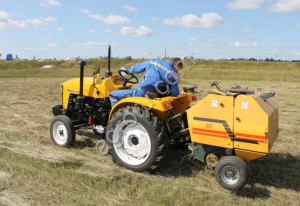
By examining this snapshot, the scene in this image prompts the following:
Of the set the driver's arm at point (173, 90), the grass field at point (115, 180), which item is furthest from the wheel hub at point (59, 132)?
the driver's arm at point (173, 90)

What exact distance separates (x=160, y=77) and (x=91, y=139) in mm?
2287

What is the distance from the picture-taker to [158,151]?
3.32 m

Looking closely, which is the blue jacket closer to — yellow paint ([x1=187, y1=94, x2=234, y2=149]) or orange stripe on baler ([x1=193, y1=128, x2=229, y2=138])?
yellow paint ([x1=187, y1=94, x2=234, y2=149])

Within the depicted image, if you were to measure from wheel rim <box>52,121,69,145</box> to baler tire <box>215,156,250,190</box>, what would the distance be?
286 centimetres

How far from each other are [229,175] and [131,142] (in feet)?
4.63

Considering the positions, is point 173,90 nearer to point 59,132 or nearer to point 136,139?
point 136,139

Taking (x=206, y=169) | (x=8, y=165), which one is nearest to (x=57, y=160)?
(x=8, y=165)

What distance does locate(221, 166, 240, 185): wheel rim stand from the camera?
9.89 feet

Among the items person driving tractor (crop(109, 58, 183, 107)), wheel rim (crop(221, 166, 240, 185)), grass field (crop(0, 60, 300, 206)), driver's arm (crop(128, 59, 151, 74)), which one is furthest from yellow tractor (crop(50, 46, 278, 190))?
driver's arm (crop(128, 59, 151, 74))

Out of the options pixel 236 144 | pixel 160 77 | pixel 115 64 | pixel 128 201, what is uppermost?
pixel 115 64

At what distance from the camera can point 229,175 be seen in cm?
304

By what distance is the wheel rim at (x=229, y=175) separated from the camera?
9.89 feet

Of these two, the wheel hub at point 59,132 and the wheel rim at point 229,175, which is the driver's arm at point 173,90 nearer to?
the wheel rim at point 229,175

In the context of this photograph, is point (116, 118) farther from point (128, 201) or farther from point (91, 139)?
point (91, 139)
